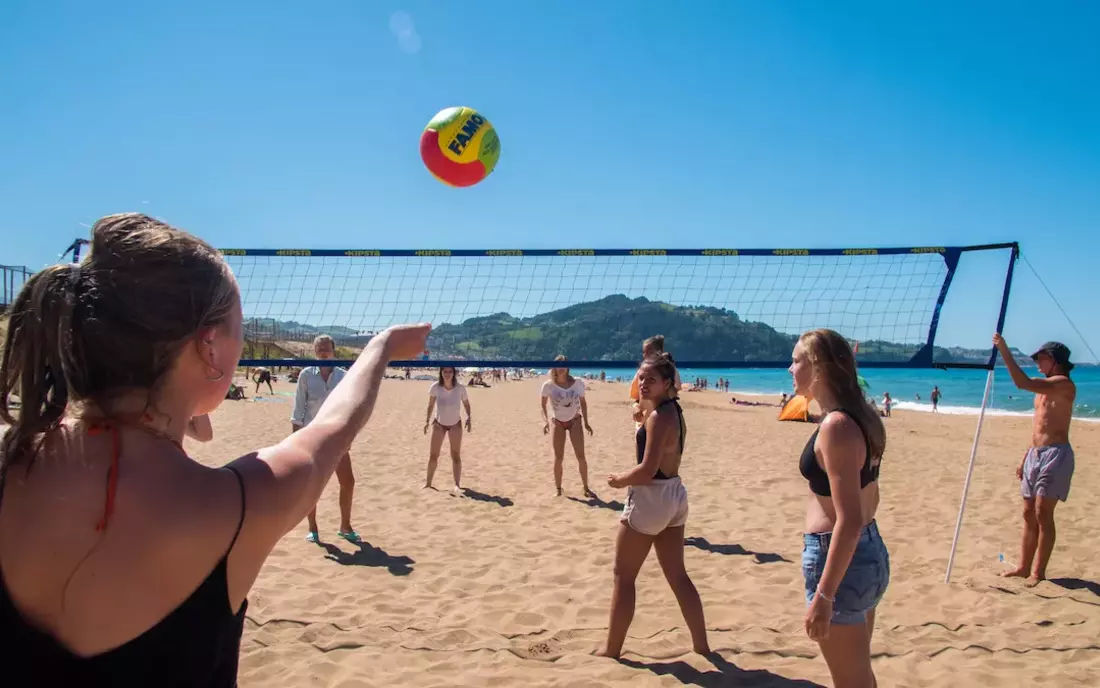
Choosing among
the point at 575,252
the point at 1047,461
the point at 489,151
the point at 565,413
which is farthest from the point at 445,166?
the point at 1047,461

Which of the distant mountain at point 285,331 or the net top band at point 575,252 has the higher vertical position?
the net top band at point 575,252

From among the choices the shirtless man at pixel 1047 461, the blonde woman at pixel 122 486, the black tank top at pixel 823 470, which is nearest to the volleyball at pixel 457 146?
the black tank top at pixel 823 470

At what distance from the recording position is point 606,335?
6.42m

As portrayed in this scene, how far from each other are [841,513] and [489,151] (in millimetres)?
3842

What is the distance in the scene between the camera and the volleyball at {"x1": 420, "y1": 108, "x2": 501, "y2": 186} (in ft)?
17.2

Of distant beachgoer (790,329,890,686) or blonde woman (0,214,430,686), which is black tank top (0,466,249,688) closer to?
blonde woman (0,214,430,686)

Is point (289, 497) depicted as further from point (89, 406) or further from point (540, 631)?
point (540, 631)

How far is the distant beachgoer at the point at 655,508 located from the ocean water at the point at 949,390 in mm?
23794

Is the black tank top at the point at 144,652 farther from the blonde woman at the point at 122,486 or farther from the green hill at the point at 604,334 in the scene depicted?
the green hill at the point at 604,334

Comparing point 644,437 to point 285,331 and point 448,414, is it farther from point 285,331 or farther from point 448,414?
point 285,331

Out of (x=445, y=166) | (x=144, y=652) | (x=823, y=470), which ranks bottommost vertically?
(x=144, y=652)

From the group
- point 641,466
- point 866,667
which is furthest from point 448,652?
point 866,667

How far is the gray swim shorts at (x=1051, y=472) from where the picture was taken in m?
5.18

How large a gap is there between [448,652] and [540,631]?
595 millimetres
